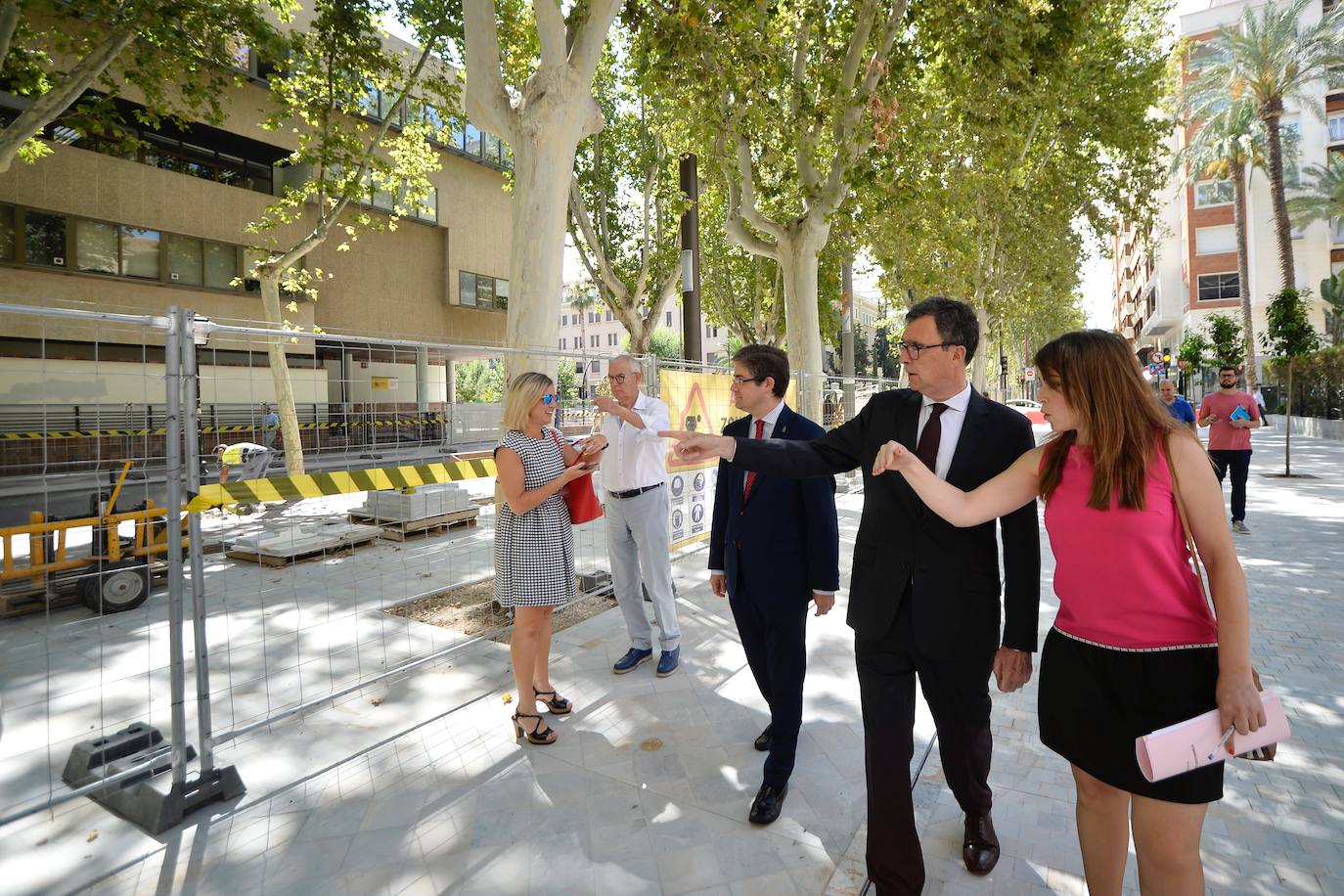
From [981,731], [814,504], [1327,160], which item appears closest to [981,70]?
[814,504]

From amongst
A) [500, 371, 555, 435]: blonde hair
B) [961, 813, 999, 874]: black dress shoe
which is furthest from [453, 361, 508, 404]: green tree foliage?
[961, 813, 999, 874]: black dress shoe

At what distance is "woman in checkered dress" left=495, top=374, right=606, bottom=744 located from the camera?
380 cm

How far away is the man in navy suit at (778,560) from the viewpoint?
3203 mm

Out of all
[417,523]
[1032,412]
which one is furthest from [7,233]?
[1032,412]

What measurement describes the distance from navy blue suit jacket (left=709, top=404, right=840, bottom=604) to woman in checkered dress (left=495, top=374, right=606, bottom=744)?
107 cm

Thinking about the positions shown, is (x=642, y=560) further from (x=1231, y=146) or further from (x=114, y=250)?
(x=1231, y=146)

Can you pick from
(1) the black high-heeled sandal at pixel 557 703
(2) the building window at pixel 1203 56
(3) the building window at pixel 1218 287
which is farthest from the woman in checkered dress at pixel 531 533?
(3) the building window at pixel 1218 287

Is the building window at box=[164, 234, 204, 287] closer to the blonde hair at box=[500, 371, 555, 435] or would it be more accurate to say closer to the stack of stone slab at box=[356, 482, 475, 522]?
the stack of stone slab at box=[356, 482, 475, 522]

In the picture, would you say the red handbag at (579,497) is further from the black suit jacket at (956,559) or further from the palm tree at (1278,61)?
the palm tree at (1278,61)

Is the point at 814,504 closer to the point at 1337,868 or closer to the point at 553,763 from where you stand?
the point at 553,763

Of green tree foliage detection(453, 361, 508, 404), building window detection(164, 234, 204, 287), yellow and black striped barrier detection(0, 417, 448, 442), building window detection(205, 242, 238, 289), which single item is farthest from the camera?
building window detection(205, 242, 238, 289)

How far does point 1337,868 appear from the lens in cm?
269

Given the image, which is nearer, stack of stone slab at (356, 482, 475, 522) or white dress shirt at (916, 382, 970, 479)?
white dress shirt at (916, 382, 970, 479)

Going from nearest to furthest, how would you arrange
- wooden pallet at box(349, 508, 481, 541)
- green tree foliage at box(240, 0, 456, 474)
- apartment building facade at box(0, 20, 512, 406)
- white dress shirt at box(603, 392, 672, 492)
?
white dress shirt at box(603, 392, 672, 492) → wooden pallet at box(349, 508, 481, 541) → green tree foliage at box(240, 0, 456, 474) → apartment building facade at box(0, 20, 512, 406)
